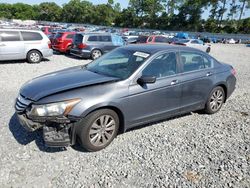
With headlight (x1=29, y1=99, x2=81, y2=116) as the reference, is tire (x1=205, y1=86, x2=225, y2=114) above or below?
below

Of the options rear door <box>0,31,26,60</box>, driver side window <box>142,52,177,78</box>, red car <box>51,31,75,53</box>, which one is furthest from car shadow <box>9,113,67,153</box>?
red car <box>51,31,75,53</box>

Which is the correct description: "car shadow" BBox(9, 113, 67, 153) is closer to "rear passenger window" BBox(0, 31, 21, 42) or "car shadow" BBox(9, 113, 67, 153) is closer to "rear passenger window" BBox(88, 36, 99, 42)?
"rear passenger window" BBox(0, 31, 21, 42)

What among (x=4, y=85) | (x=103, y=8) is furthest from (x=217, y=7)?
(x=4, y=85)

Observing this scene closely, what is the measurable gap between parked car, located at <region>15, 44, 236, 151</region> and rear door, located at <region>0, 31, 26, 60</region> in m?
7.59

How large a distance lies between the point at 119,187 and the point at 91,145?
3.00 ft

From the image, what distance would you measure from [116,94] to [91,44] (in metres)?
10.6

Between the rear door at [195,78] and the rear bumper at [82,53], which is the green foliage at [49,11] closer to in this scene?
the rear bumper at [82,53]

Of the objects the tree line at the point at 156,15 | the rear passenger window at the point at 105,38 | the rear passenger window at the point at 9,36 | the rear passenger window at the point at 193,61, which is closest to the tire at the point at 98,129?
the rear passenger window at the point at 193,61

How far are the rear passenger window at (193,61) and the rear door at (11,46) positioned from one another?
8.84 meters

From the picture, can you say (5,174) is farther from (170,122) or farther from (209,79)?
(209,79)

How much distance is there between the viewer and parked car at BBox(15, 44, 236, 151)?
11.9ft

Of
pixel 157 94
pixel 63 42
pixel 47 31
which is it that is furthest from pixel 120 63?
pixel 47 31

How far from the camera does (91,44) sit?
46.0 feet

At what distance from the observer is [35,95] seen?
12.6 feet
